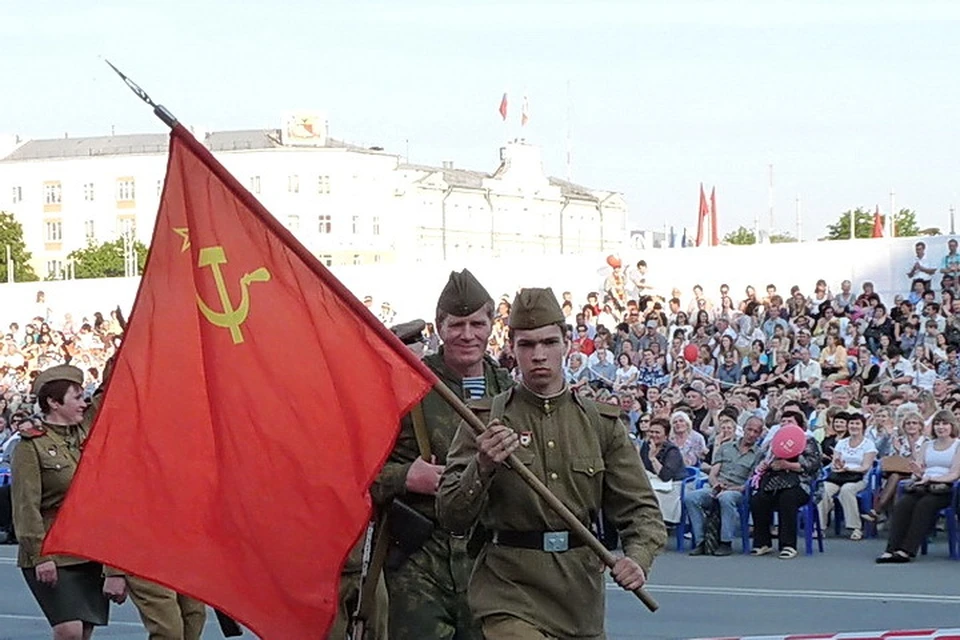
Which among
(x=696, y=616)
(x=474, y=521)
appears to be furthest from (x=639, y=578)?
(x=696, y=616)

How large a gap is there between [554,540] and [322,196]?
4917 inches

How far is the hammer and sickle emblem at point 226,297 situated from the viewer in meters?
7.06

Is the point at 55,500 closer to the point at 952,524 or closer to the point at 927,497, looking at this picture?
the point at 927,497

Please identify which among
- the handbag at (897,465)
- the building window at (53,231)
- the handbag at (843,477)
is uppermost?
the building window at (53,231)

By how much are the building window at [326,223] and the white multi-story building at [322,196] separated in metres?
0.07

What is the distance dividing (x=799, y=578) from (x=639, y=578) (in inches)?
408

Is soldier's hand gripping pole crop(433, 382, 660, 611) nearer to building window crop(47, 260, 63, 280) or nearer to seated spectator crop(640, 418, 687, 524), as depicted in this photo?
seated spectator crop(640, 418, 687, 524)

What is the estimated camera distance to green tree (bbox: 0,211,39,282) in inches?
4633

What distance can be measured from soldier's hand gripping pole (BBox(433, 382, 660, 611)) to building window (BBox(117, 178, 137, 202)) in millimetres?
127546

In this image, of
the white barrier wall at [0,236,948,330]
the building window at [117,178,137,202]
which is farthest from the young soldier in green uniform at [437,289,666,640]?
the building window at [117,178,137,202]

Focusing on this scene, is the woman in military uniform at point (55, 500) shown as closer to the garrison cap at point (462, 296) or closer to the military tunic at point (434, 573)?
the military tunic at point (434, 573)

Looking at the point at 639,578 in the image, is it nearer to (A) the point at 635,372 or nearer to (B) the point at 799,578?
(B) the point at 799,578

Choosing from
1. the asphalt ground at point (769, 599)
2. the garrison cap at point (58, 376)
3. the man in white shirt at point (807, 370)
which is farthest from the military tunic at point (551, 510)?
the man in white shirt at point (807, 370)

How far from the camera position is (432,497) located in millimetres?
7738
